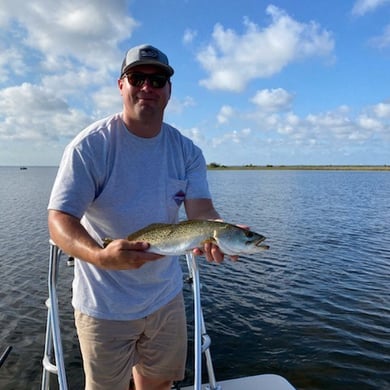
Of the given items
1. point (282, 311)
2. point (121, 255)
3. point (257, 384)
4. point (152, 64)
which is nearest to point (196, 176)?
point (152, 64)

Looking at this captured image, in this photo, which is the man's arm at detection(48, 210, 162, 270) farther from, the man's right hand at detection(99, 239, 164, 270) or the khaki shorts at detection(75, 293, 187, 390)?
the khaki shorts at detection(75, 293, 187, 390)

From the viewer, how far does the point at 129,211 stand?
10.4ft

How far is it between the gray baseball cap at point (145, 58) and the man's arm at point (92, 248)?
142 centimetres

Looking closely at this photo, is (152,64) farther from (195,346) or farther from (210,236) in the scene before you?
(195,346)

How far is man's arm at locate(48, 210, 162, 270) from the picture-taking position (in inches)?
102

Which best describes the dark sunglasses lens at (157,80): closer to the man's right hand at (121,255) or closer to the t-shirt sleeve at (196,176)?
the t-shirt sleeve at (196,176)

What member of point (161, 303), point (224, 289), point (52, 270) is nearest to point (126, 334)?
point (161, 303)

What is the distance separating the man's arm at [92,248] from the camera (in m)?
2.59

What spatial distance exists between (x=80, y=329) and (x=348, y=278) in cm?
1247

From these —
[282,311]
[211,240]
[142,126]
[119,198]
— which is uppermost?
[142,126]

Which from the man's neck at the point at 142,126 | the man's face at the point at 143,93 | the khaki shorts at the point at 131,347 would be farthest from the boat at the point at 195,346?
the man's face at the point at 143,93

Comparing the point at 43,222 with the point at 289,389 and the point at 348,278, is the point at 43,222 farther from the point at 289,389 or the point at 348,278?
the point at 289,389

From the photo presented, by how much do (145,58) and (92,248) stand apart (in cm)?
169

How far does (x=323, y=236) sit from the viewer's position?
20.8m
